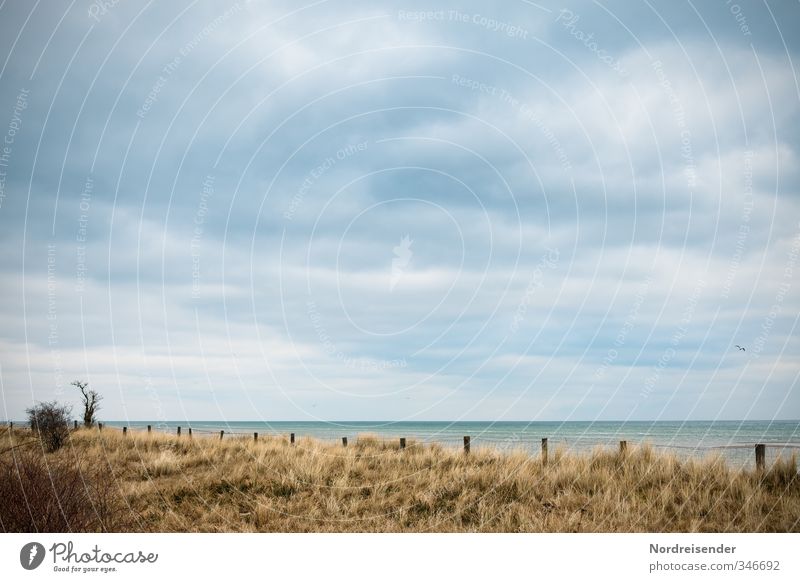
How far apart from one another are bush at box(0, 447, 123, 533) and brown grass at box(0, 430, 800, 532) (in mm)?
755

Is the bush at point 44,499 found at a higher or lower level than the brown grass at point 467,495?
higher

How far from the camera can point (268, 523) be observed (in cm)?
1098

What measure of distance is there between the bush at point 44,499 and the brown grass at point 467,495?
29.7 inches

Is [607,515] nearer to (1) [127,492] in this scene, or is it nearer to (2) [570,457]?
(2) [570,457]

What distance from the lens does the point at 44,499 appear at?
7.95 meters

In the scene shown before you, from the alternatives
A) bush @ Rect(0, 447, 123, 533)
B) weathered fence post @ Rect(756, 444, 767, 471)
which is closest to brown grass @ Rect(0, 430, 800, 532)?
weathered fence post @ Rect(756, 444, 767, 471)

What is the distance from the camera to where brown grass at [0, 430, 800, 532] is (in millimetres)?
10227

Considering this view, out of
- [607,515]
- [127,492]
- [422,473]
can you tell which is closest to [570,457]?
[422,473]

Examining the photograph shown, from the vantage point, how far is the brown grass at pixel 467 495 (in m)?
10.2

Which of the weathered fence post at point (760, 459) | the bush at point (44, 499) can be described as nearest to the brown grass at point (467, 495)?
the weathered fence post at point (760, 459)

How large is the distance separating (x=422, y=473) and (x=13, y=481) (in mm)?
8801

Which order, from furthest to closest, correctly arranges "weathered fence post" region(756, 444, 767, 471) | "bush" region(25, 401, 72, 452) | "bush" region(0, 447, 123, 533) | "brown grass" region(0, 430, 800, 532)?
"bush" region(25, 401, 72, 452)
"weathered fence post" region(756, 444, 767, 471)
"brown grass" region(0, 430, 800, 532)
"bush" region(0, 447, 123, 533)

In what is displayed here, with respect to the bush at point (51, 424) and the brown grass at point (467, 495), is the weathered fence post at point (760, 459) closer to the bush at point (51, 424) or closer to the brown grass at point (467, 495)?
the brown grass at point (467, 495)

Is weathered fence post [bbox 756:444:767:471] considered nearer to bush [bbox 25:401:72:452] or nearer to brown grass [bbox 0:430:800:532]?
brown grass [bbox 0:430:800:532]
